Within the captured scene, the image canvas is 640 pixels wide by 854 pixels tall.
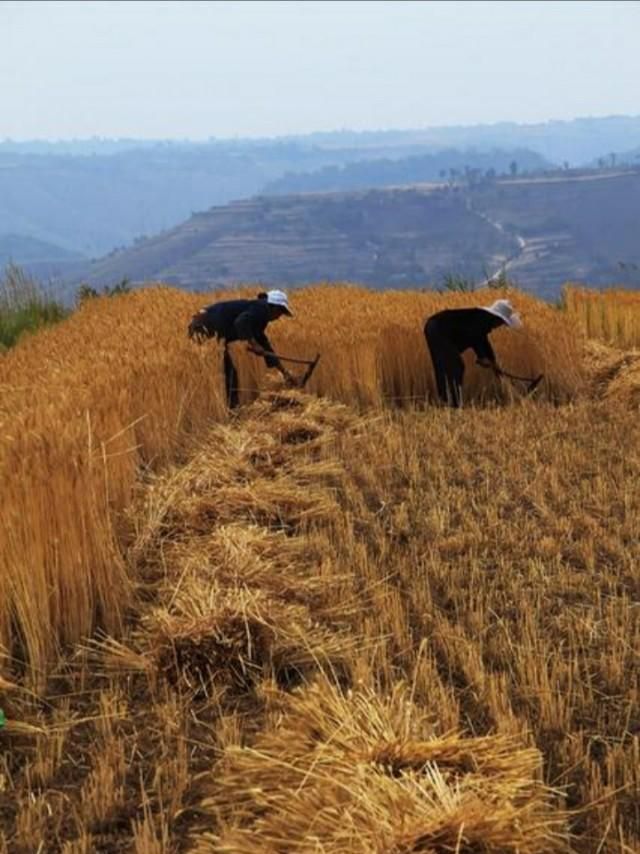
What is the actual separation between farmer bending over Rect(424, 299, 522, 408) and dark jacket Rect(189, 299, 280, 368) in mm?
1359

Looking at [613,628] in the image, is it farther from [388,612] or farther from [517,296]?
[517,296]

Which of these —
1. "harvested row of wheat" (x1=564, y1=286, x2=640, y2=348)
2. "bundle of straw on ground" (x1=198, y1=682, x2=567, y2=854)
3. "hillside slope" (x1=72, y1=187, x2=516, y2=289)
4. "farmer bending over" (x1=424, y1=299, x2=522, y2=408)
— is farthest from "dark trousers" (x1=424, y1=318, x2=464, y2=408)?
"hillside slope" (x1=72, y1=187, x2=516, y2=289)

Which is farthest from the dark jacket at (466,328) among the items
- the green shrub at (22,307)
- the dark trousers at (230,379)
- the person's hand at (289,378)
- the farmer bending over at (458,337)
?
the green shrub at (22,307)

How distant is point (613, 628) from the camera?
12.0 ft

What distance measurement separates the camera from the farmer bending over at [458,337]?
7.59 m

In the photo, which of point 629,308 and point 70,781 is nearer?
point 70,781

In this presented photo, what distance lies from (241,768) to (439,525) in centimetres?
256

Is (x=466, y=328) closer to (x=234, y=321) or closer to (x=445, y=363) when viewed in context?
(x=445, y=363)

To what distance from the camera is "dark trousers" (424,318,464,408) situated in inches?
314

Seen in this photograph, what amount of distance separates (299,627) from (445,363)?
4.79m

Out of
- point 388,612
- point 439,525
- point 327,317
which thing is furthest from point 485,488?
point 327,317

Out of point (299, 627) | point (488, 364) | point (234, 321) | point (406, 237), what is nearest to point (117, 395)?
point (299, 627)

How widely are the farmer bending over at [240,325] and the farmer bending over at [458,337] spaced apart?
121 centimetres

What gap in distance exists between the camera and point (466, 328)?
781 cm
